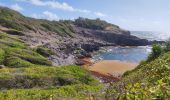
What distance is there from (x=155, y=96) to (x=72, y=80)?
55.9 meters

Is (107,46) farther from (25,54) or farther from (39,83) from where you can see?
(39,83)

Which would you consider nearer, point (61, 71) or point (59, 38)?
point (61, 71)

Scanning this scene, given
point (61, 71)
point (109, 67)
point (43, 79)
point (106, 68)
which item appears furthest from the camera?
point (109, 67)

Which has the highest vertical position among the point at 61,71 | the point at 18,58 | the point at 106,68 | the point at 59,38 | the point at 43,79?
the point at 59,38

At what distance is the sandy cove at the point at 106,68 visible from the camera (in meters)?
94.0

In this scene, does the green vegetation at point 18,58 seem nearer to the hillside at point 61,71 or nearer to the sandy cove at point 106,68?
the hillside at point 61,71

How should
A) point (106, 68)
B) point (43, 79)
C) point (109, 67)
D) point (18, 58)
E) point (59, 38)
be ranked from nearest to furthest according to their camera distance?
point (43, 79), point (18, 58), point (106, 68), point (109, 67), point (59, 38)

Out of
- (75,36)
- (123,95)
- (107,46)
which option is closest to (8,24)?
(75,36)

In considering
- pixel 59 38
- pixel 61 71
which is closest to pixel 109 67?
pixel 61 71

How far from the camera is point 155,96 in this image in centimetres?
820

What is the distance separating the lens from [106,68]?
10844cm

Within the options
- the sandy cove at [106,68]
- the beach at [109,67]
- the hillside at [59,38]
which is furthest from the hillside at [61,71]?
the beach at [109,67]

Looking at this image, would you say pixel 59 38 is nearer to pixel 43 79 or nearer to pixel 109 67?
pixel 109 67

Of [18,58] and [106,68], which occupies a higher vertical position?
[18,58]
